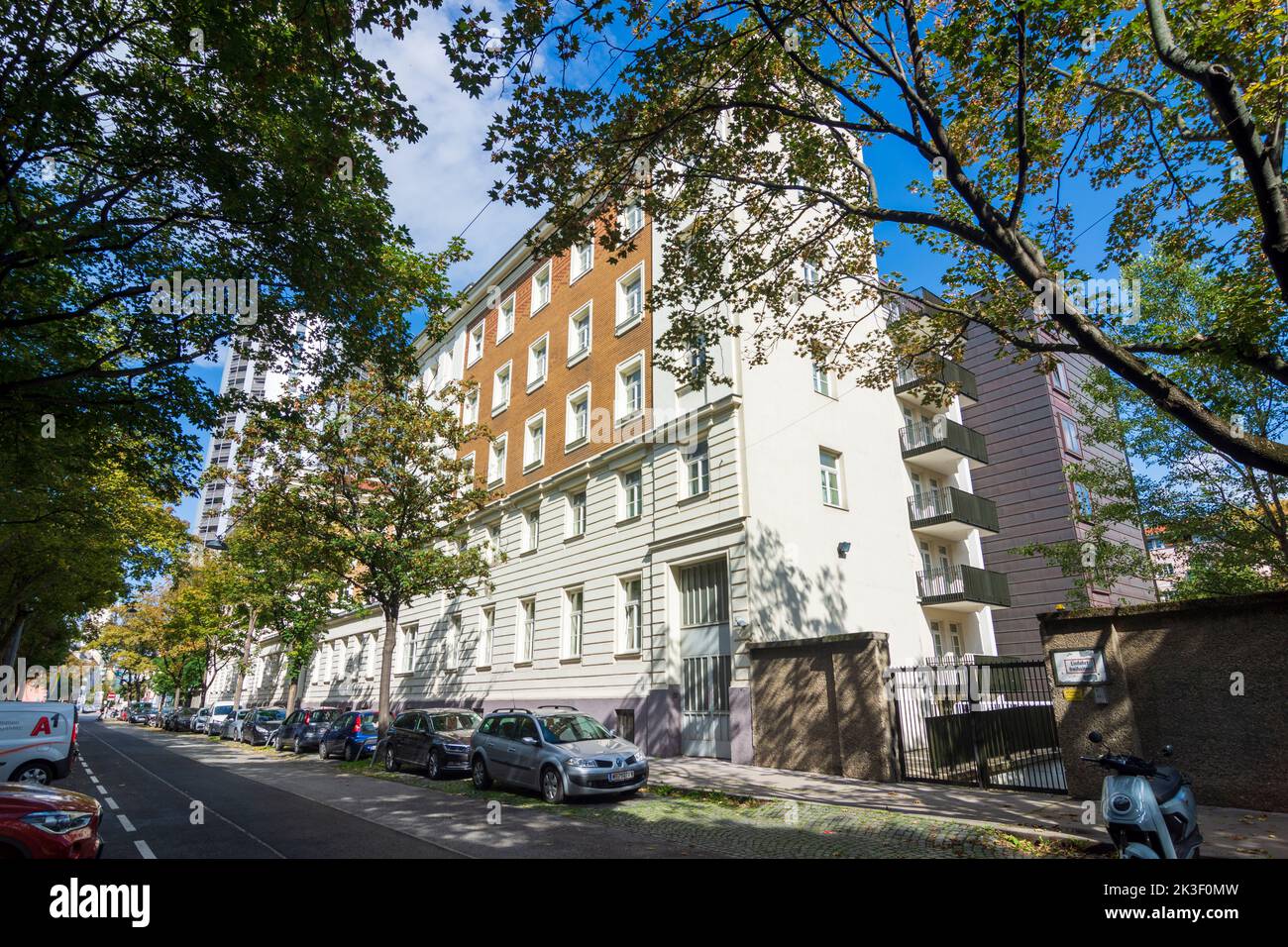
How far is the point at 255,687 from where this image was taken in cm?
5719

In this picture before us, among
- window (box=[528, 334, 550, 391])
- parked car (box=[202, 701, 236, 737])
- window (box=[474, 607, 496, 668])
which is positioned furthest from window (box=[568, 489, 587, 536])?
parked car (box=[202, 701, 236, 737])

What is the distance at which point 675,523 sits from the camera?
19719 millimetres

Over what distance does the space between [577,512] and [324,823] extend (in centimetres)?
1506

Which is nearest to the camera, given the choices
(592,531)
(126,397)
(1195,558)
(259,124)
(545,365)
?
(259,124)

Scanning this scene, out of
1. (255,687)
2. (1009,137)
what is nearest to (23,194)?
(1009,137)

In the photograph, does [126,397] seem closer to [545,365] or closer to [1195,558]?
[545,365]

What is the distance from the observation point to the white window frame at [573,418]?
24312 millimetres

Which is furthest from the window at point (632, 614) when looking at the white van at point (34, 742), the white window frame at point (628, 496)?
the white van at point (34, 742)

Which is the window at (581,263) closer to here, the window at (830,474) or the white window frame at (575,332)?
the white window frame at (575,332)

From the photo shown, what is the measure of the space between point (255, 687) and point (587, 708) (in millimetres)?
49188

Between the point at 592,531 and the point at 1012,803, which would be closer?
the point at 1012,803

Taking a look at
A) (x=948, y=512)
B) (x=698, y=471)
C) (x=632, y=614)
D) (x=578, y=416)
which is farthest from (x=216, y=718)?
(x=948, y=512)

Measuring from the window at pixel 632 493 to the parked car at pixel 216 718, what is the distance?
30.0 meters
